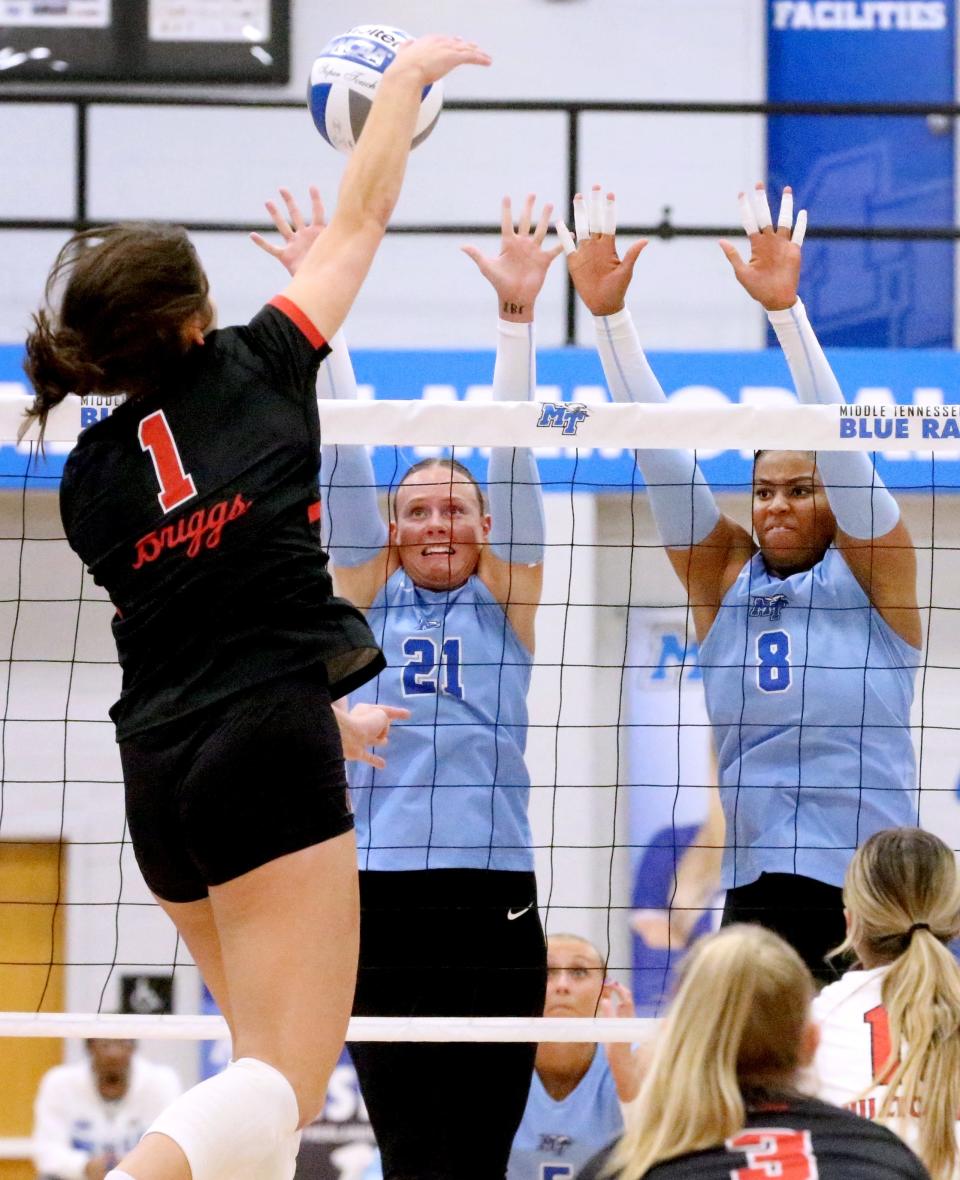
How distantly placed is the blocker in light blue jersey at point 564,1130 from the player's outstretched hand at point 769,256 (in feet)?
8.21

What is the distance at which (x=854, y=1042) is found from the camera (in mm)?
2877

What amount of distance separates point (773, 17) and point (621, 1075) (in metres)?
5.27

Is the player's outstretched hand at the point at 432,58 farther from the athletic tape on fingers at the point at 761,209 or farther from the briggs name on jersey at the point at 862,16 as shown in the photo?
the briggs name on jersey at the point at 862,16

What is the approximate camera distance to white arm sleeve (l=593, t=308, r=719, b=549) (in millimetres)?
4082

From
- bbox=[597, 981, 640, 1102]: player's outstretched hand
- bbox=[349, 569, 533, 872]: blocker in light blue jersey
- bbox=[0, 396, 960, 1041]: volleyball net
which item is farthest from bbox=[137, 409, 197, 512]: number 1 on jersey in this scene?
bbox=[0, 396, 960, 1041]: volleyball net

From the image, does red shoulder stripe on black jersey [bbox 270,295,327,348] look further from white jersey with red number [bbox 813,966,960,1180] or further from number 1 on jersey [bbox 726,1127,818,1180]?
white jersey with red number [bbox 813,966,960,1180]

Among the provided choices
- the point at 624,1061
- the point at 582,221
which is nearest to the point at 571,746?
the point at 624,1061

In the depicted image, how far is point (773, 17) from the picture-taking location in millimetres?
8070

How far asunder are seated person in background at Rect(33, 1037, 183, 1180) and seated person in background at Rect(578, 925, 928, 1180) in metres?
5.19

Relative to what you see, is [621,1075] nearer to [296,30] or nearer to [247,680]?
[247,680]

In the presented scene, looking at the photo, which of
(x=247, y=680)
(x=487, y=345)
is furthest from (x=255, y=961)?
(x=487, y=345)

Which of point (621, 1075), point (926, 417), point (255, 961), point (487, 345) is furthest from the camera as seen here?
point (487, 345)

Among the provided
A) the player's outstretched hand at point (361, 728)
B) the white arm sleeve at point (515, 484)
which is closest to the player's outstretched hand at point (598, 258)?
the white arm sleeve at point (515, 484)

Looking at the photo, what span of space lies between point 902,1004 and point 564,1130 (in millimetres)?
2634
